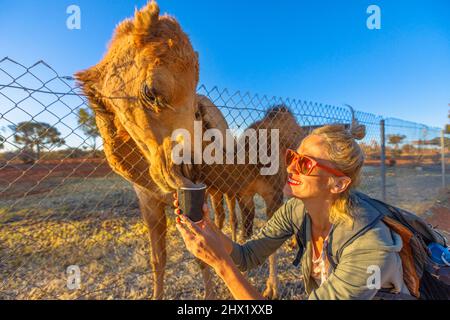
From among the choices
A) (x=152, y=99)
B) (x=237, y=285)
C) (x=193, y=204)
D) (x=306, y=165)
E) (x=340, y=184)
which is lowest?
(x=237, y=285)

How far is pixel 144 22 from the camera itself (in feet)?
6.13

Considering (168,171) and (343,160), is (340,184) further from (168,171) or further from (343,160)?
(168,171)

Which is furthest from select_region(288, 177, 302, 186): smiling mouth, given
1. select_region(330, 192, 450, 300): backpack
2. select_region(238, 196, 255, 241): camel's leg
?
select_region(238, 196, 255, 241): camel's leg

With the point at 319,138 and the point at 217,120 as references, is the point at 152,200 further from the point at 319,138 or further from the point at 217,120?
the point at 319,138

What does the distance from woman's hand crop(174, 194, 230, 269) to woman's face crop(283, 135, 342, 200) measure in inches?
25.8

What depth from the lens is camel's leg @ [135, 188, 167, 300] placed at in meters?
2.97

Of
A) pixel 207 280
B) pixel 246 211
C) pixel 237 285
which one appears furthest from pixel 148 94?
pixel 246 211

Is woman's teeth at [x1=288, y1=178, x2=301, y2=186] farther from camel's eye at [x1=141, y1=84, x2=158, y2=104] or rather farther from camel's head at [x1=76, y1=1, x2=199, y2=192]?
camel's eye at [x1=141, y1=84, x2=158, y2=104]

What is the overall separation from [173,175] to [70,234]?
502 cm

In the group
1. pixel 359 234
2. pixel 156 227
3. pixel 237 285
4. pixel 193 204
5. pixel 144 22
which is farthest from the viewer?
pixel 156 227

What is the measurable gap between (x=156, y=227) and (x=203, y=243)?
6.04ft

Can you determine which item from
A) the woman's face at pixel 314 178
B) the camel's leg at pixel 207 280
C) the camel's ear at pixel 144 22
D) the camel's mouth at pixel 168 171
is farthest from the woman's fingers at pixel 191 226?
the camel's leg at pixel 207 280

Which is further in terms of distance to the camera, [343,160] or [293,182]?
[293,182]

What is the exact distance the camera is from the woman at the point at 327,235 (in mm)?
1281
